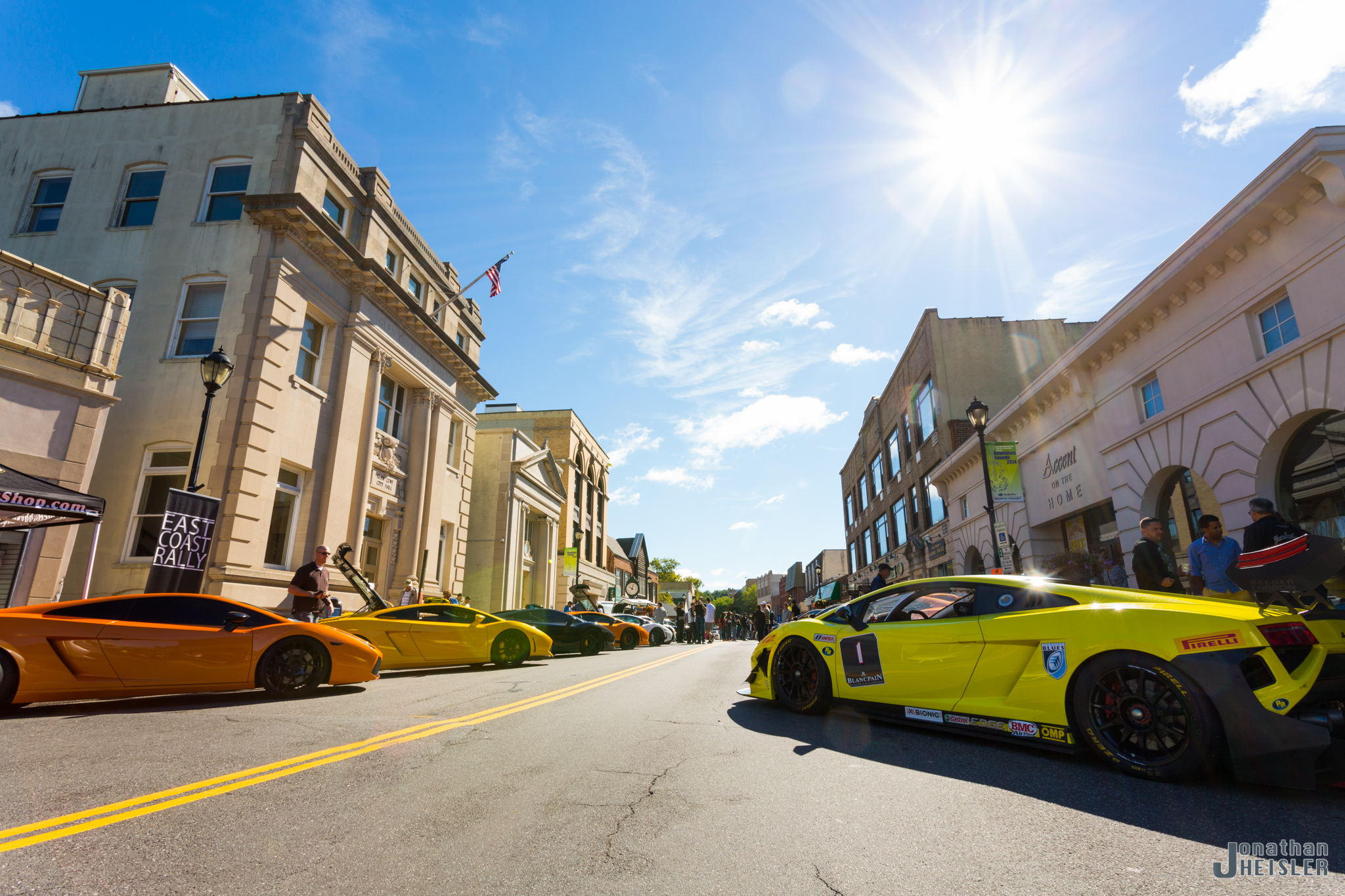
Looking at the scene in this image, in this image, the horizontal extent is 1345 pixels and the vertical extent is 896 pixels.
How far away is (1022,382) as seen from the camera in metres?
29.5

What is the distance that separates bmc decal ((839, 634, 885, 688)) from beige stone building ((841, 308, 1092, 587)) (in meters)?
20.9

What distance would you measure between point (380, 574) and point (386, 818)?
18397 mm

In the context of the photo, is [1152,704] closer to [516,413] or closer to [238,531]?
[238,531]

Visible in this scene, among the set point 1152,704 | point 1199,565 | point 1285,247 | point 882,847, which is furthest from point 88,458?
point 1285,247

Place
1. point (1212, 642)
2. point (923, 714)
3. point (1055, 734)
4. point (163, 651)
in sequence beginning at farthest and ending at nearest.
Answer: point (163, 651), point (923, 714), point (1055, 734), point (1212, 642)

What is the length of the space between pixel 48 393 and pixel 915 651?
14.8 m

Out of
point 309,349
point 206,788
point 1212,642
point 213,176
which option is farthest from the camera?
point 309,349

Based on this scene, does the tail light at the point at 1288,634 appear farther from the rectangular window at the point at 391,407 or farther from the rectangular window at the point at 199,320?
the rectangular window at the point at 391,407

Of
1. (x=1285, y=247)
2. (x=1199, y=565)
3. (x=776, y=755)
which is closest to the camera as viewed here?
(x=776, y=755)

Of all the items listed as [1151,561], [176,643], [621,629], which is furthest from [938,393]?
[176,643]

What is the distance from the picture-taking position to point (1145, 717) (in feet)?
13.6

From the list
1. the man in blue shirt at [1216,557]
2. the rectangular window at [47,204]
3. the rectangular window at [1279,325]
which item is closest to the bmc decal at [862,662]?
the man in blue shirt at [1216,557]

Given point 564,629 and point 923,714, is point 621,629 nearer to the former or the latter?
point 564,629

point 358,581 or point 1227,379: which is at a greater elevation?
point 1227,379
